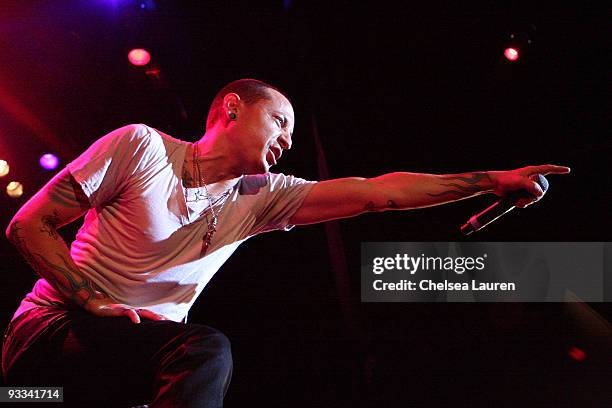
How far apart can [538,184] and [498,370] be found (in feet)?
9.02

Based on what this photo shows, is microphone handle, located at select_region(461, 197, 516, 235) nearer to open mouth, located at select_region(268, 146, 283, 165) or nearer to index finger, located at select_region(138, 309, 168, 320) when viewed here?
open mouth, located at select_region(268, 146, 283, 165)

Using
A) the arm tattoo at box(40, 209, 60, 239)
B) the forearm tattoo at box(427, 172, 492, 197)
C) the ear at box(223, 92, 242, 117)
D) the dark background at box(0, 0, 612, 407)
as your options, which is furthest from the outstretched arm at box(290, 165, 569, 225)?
the dark background at box(0, 0, 612, 407)

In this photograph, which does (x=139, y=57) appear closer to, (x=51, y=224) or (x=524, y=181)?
(x=51, y=224)

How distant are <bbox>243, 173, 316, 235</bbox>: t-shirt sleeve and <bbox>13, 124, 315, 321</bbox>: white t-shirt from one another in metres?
0.15

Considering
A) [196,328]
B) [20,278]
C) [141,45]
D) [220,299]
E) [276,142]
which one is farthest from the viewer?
[220,299]

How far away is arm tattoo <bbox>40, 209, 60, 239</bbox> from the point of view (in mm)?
1634

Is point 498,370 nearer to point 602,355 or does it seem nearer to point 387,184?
point 602,355

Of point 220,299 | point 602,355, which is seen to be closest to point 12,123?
point 220,299

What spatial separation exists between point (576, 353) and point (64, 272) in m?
3.97

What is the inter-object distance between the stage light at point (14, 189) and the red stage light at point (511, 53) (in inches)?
142

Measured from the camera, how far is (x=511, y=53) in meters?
3.96

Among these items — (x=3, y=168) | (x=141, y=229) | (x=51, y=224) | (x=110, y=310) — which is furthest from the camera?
(x=3, y=168)

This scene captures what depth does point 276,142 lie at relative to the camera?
216cm

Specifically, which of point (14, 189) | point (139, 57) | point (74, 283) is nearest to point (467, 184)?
point (74, 283)
